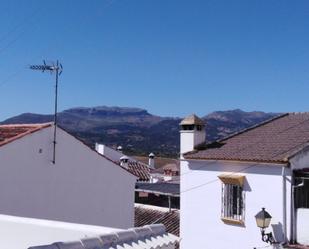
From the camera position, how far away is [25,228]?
9031 mm

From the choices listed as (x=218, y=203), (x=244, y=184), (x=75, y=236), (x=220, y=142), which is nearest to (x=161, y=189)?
(x=220, y=142)

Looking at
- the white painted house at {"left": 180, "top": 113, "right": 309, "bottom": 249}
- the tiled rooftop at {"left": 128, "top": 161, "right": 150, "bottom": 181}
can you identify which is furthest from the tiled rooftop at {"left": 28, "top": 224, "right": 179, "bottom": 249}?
the tiled rooftop at {"left": 128, "top": 161, "right": 150, "bottom": 181}

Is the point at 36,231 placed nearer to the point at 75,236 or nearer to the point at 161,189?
the point at 75,236

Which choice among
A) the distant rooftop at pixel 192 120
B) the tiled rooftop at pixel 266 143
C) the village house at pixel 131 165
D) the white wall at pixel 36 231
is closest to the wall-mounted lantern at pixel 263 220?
the tiled rooftop at pixel 266 143

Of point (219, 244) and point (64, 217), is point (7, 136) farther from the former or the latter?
point (219, 244)

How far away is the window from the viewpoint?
15555 millimetres

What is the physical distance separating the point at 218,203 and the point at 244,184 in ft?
4.47

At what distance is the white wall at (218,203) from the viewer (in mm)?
14672

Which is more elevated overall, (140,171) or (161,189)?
(140,171)

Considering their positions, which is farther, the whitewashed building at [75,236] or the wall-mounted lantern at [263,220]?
the wall-mounted lantern at [263,220]

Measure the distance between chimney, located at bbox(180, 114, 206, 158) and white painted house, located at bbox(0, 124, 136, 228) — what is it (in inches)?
98.0

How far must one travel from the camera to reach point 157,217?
22859mm

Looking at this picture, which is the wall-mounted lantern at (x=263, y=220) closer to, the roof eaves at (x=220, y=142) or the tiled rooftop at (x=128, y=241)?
the roof eaves at (x=220, y=142)

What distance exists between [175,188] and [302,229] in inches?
556
